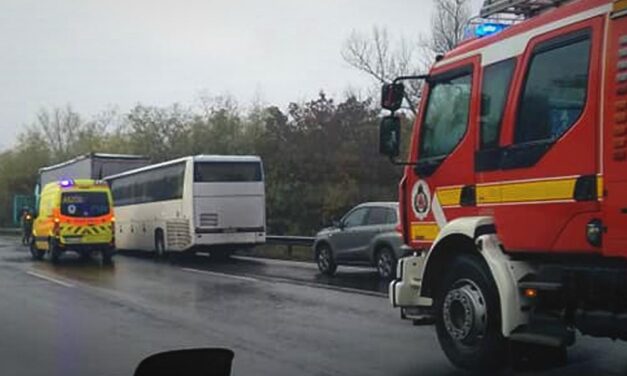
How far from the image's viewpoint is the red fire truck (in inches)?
233

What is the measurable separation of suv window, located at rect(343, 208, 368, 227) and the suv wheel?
3.62 feet

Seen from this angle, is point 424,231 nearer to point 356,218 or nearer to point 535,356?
point 535,356

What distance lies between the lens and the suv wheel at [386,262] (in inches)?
634

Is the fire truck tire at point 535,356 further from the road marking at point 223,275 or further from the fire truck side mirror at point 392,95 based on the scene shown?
the road marking at point 223,275

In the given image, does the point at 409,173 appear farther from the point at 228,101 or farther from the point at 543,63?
the point at 228,101

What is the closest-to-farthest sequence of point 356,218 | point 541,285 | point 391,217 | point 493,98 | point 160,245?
point 541,285 < point 493,98 < point 391,217 < point 356,218 < point 160,245

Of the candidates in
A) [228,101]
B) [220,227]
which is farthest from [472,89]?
[228,101]

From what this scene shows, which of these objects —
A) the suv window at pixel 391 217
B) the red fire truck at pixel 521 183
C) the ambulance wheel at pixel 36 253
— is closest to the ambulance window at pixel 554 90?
the red fire truck at pixel 521 183

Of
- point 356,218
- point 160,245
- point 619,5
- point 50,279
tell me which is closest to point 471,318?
point 619,5

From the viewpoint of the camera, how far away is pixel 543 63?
258 inches

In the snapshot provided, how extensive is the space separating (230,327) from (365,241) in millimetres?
7031

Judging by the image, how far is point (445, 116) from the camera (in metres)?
7.86

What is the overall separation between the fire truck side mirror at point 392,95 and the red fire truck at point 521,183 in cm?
1

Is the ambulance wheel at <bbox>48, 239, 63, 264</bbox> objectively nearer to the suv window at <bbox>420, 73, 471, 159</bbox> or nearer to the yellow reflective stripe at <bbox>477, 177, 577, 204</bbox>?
the suv window at <bbox>420, 73, 471, 159</bbox>
